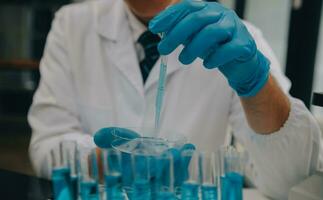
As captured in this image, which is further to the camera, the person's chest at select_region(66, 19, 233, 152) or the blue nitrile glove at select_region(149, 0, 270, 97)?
the person's chest at select_region(66, 19, 233, 152)

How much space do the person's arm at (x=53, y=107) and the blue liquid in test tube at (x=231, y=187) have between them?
61 centimetres

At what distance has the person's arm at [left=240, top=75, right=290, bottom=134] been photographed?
34.6 inches

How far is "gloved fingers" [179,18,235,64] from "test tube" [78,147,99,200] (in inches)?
10.4

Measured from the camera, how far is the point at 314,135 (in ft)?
2.90

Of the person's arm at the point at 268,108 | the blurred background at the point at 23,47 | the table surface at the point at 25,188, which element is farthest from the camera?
the blurred background at the point at 23,47

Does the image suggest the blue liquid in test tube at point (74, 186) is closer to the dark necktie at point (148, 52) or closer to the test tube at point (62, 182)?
the test tube at point (62, 182)

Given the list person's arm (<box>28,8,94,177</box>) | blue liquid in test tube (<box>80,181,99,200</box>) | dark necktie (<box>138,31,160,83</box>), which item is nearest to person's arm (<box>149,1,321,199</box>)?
blue liquid in test tube (<box>80,181,99,200</box>)

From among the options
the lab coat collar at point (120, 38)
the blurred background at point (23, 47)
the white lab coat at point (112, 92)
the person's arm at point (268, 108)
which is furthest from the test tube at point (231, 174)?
the blurred background at point (23, 47)

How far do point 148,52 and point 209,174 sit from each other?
659 mm

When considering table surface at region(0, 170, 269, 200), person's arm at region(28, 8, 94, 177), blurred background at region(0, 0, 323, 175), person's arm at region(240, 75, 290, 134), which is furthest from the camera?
blurred background at region(0, 0, 323, 175)

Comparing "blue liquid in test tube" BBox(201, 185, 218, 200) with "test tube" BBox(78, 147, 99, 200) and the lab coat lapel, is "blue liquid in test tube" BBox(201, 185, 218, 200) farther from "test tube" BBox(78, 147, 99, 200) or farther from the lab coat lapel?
the lab coat lapel

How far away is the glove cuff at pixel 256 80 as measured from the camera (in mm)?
816

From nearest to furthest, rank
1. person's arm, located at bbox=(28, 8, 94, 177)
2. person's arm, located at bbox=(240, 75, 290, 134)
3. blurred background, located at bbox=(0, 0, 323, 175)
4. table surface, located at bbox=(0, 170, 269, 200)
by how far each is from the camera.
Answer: table surface, located at bbox=(0, 170, 269, 200)
person's arm, located at bbox=(240, 75, 290, 134)
person's arm, located at bbox=(28, 8, 94, 177)
blurred background, located at bbox=(0, 0, 323, 175)

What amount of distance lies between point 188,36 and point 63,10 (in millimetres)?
884
